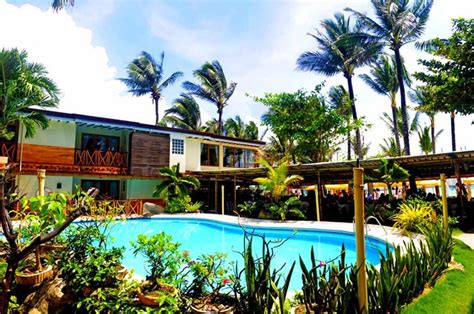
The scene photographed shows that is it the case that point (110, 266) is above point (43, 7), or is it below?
below

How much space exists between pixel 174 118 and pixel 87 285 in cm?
2785

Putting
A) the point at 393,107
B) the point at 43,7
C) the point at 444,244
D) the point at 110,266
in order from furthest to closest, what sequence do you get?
the point at 393,107, the point at 43,7, the point at 444,244, the point at 110,266

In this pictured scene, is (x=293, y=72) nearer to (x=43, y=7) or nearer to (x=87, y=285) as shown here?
(x=43, y=7)

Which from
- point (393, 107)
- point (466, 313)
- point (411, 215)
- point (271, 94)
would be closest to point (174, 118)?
point (271, 94)

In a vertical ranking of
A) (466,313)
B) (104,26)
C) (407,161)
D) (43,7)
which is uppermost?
(104,26)

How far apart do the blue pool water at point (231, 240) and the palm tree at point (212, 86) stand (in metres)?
16.4

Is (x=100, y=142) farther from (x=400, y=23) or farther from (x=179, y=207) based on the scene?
(x=400, y=23)

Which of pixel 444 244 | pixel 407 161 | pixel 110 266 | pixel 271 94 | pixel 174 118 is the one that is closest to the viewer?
pixel 110 266

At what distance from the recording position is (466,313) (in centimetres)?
377

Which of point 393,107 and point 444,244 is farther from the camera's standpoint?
Answer: point 393,107

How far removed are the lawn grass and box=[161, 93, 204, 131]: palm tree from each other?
27472 mm

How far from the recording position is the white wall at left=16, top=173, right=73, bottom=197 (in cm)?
1656

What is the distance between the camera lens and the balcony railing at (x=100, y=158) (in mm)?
17750

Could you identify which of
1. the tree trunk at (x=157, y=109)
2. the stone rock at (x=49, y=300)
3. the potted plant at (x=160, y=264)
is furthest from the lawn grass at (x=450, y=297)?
the tree trunk at (x=157, y=109)
